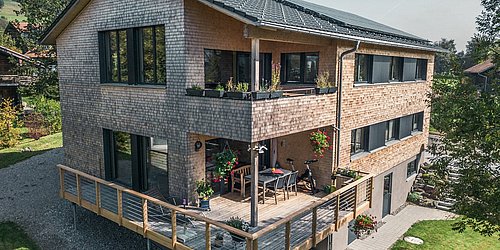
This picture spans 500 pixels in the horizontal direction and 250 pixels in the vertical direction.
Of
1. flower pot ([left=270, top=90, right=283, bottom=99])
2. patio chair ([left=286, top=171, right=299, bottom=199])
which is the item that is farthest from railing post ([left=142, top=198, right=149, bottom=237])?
patio chair ([left=286, top=171, right=299, bottom=199])

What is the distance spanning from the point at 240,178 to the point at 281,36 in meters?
4.94

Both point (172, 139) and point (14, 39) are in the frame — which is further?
point (14, 39)

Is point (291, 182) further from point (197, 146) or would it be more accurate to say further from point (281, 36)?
point (281, 36)

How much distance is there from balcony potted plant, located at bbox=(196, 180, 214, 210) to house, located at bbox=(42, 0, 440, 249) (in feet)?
0.66

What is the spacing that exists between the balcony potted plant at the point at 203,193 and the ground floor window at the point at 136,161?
1.59m

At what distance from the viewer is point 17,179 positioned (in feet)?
59.8

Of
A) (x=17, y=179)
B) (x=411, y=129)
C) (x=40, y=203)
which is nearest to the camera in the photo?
(x=40, y=203)

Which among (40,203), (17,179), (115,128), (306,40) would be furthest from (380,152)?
(17,179)

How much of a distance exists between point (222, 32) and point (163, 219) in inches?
233

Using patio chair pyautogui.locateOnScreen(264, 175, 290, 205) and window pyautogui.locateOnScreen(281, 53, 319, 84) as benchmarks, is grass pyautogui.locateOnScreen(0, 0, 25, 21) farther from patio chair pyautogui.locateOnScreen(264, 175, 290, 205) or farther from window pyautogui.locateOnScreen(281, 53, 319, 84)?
patio chair pyautogui.locateOnScreen(264, 175, 290, 205)

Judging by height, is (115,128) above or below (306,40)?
below

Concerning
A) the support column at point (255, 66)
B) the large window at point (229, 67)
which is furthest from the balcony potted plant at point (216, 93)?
the large window at point (229, 67)

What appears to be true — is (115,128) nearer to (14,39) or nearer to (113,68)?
(113,68)

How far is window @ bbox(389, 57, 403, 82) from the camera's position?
1753 cm
